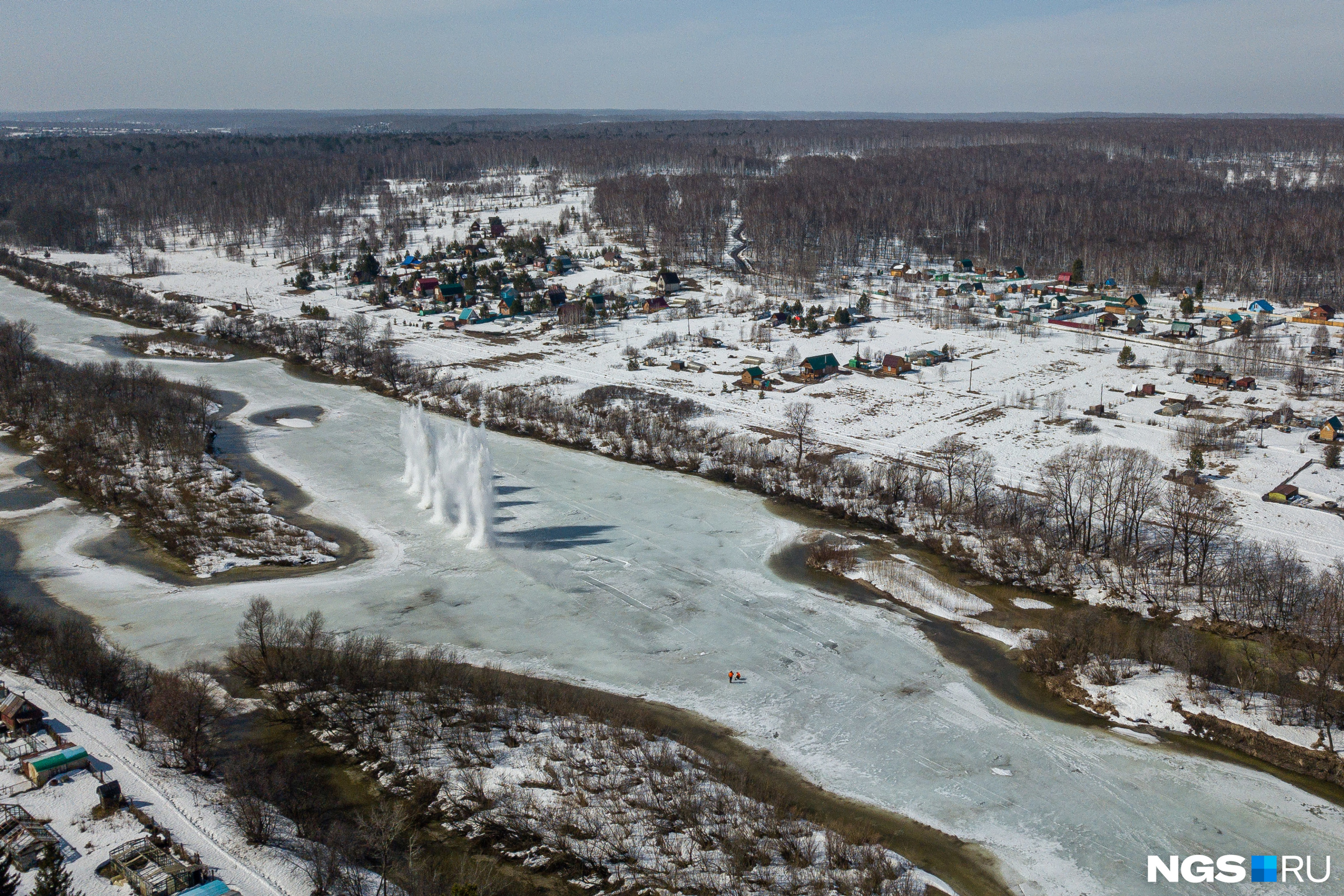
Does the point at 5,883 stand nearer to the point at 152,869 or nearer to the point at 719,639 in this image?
the point at 152,869

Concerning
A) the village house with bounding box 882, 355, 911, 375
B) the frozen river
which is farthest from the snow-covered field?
the frozen river

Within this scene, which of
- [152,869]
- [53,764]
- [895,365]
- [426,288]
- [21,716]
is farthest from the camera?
[426,288]

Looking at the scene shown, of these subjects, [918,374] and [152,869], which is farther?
[918,374]

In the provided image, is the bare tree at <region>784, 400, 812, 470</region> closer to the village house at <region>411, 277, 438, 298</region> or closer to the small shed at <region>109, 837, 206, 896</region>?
the small shed at <region>109, 837, 206, 896</region>

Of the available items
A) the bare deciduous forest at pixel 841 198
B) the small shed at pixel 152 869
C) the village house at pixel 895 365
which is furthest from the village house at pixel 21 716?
the bare deciduous forest at pixel 841 198

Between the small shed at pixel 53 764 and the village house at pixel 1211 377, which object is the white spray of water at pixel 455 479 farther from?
the village house at pixel 1211 377

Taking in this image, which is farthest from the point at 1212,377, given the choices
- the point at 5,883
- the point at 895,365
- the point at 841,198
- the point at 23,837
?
the point at 841,198

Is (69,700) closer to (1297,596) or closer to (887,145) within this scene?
(1297,596)
